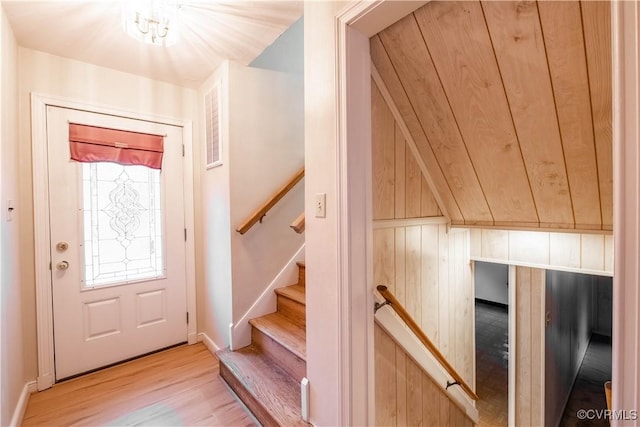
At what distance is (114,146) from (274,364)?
2.11 m

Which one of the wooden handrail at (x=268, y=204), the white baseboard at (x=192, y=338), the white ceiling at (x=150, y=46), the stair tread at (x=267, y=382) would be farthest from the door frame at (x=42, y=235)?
the wooden handrail at (x=268, y=204)

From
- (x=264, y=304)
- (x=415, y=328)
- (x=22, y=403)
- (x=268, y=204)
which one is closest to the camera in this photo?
(x=415, y=328)

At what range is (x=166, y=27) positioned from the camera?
160 centimetres

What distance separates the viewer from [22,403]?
6.05ft

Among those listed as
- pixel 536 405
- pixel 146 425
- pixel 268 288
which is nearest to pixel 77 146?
pixel 268 288

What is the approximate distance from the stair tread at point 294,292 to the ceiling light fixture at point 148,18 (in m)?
1.88

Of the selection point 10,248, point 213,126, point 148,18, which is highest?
point 148,18

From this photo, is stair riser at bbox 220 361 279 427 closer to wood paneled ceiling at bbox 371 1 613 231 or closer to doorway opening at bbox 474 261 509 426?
wood paneled ceiling at bbox 371 1 613 231

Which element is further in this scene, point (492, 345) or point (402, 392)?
point (492, 345)

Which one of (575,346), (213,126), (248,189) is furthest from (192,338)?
(575,346)

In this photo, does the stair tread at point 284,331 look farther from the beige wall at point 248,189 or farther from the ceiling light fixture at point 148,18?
the ceiling light fixture at point 148,18

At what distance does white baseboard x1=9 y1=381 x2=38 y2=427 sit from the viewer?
1.70 m

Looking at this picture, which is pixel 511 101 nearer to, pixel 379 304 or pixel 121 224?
pixel 379 304

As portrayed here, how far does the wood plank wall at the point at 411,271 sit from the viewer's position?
1515 millimetres
